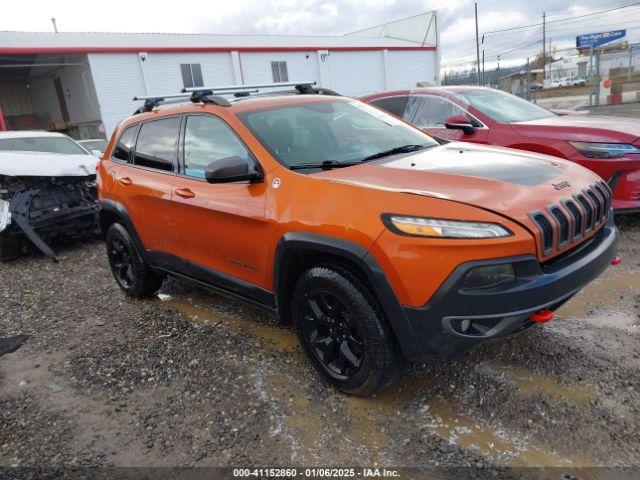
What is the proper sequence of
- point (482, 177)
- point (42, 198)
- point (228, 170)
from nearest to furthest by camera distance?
point (482, 177) < point (228, 170) < point (42, 198)

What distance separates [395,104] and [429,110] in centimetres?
54

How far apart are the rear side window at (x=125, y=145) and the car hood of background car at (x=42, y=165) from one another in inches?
103

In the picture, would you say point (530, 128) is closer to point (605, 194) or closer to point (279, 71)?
point (605, 194)

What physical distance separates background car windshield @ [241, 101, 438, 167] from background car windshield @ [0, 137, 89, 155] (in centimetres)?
580

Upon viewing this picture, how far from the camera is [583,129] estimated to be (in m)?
5.07

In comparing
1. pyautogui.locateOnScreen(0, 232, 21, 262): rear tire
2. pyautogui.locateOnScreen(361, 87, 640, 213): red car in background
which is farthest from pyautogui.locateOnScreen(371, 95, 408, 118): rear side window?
pyautogui.locateOnScreen(0, 232, 21, 262): rear tire

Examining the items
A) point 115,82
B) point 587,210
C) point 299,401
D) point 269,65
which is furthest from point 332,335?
point 269,65

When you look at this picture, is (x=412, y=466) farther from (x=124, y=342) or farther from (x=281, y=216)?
(x=124, y=342)

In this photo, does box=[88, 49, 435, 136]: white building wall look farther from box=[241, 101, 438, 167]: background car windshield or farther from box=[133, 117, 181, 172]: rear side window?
box=[241, 101, 438, 167]: background car windshield

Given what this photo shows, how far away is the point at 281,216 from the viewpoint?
286 centimetres

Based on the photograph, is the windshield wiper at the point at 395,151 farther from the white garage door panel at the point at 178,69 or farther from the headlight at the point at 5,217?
the white garage door panel at the point at 178,69

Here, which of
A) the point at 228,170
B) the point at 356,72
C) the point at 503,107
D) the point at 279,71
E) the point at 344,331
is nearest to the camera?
the point at 344,331

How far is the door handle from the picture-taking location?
3.55m

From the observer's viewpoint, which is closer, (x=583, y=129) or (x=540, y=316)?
(x=540, y=316)
